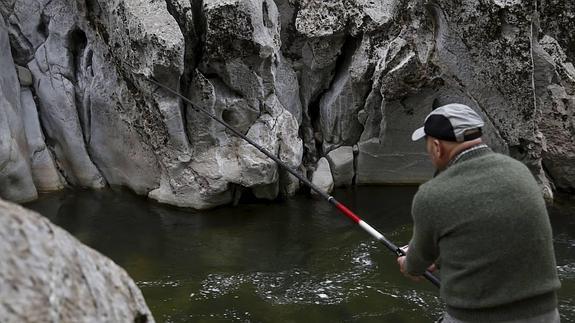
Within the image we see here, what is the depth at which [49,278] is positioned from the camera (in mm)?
2314

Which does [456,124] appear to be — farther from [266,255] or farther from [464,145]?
[266,255]

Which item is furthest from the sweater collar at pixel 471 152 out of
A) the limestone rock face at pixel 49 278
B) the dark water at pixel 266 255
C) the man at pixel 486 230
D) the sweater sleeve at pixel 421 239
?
the dark water at pixel 266 255

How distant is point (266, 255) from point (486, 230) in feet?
19.5

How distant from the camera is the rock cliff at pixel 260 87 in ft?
Result: 32.4

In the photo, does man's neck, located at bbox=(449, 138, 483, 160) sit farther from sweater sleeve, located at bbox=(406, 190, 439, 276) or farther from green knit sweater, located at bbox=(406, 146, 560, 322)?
sweater sleeve, located at bbox=(406, 190, 439, 276)

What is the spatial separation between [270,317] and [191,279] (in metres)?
1.49

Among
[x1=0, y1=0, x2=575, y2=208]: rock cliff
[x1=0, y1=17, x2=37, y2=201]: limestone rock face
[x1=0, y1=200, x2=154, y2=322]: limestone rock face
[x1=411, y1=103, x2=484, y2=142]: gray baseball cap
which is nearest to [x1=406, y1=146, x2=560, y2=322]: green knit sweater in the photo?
[x1=411, y1=103, x2=484, y2=142]: gray baseball cap

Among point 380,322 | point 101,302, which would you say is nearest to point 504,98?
point 380,322

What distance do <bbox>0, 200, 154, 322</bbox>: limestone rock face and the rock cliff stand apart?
22.9 feet

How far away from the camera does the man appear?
9.23 ft

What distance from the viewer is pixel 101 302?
101 inches

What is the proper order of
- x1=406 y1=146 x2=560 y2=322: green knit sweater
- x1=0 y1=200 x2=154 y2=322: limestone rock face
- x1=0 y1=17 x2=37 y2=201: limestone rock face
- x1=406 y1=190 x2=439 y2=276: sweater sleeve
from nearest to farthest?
x1=0 y1=200 x2=154 y2=322: limestone rock face, x1=406 y1=146 x2=560 y2=322: green knit sweater, x1=406 y1=190 x2=439 y2=276: sweater sleeve, x1=0 y1=17 x2=37 y2=201: limestone rock face

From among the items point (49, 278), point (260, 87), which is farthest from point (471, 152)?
point (260, 87)

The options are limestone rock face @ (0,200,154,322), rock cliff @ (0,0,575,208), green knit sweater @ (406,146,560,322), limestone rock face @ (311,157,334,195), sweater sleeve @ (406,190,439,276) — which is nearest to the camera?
limestone rock face @ (0,200,154,322)
